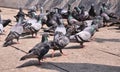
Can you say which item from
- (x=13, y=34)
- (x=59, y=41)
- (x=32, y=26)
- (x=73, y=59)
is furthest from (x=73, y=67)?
(x=32, y=26)

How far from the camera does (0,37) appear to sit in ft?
42.5

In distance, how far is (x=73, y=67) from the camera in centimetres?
862

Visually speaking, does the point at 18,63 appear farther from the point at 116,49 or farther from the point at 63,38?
the point at 116,49

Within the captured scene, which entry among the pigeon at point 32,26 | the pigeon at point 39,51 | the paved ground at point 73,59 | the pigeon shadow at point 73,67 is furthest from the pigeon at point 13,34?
the pigeon at point 39,51

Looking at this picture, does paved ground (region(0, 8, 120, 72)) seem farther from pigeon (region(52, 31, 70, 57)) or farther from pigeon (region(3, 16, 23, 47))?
pigeon (region(52, 31, 70, 57))

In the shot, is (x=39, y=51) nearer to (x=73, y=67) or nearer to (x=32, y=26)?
(x=73, y=67)

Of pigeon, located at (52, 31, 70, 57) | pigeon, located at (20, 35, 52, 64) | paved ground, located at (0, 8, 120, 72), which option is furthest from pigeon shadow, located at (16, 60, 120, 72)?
pigeon, located at (52, 31, 70, 57)

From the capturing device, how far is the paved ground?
27.8ft

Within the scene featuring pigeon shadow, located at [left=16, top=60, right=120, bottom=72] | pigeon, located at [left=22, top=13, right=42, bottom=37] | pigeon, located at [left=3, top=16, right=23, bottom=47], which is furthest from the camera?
pigeon, located at [left=22, top=13, right=42, bottom=37]

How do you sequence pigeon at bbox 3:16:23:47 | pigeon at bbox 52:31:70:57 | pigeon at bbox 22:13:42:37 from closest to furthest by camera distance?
pigeon at bbox 52:31:70:57, pigeon at bbox 3:16:23:47, pigeon at bbox 22:13:42:37

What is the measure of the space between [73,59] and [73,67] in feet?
2.99

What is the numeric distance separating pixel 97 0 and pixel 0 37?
7334 mm

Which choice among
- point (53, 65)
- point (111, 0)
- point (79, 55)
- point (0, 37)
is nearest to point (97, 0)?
point (111, 0)

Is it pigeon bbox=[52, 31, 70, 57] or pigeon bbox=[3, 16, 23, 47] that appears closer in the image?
pigeon bbox=[52, 31, 70, 57]
